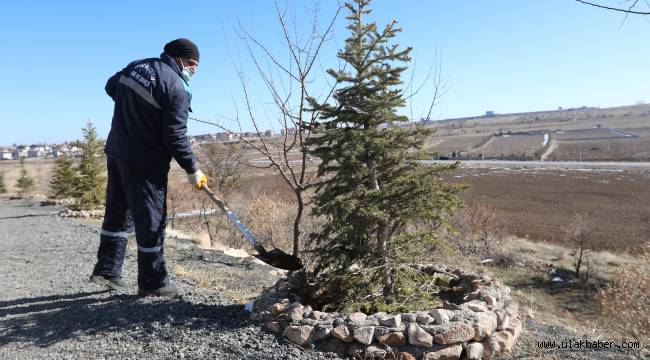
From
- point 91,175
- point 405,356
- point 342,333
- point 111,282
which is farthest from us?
point 91,175

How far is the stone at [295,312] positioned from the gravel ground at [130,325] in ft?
0.73

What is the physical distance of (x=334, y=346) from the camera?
362cm

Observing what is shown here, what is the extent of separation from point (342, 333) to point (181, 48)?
300cm

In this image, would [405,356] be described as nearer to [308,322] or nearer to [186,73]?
[308,322]

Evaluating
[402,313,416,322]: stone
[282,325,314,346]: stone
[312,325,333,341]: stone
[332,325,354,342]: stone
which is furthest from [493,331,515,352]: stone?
[282,325,314,346]: stone

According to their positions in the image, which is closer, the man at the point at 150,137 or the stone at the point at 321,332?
the stone at the point at 321,332

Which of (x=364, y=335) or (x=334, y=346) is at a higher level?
(x=364, y=335)

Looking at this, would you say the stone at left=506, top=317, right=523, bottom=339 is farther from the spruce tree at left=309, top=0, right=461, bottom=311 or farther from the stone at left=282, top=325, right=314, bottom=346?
the stone at left=282, top=325, right=314, bottom=346

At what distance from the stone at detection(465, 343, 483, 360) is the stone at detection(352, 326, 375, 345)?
31.4 inches

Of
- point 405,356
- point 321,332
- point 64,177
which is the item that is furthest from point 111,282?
point 64,177

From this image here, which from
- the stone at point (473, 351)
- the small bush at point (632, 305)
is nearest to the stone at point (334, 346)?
the stone at point (473, 351)

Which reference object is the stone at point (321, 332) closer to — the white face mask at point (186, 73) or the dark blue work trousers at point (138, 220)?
the dark blue work trousers at point (138, 220)

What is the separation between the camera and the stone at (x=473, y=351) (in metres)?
3.62

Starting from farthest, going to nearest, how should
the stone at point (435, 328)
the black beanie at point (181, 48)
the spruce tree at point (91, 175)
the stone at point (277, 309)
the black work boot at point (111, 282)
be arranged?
the spruce tree at point (91, 175)
the black work boot at point (111, 282)
the black beanie at point (181, 48)
the stone at point (277, 309)
the stone at point (435, 328)
